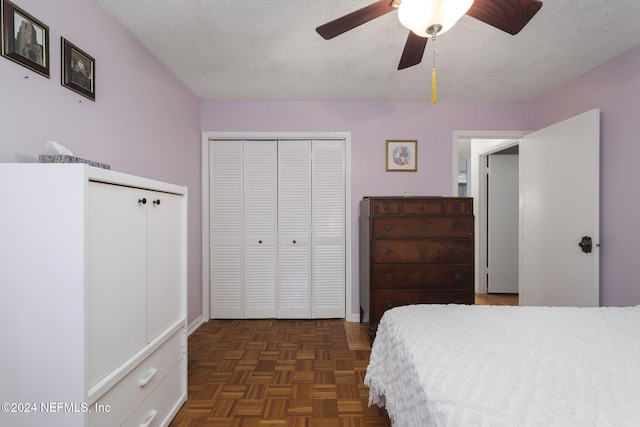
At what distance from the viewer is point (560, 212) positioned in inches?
110

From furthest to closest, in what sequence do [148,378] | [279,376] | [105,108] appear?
[279,376], [105,108], [148,378]

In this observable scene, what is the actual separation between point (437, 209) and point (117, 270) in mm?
2410

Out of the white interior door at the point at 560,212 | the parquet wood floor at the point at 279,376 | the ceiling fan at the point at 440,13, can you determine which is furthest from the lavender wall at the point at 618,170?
the parquet wood floor at the point at 279,376

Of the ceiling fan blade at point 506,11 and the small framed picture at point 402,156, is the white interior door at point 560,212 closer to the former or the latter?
the small framed picture at point 402,156

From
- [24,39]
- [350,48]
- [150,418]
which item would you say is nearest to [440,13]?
[350,48]

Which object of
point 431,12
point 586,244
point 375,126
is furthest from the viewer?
point 375,126

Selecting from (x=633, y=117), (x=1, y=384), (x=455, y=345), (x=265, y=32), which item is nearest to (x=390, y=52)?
(x=265, y=32)

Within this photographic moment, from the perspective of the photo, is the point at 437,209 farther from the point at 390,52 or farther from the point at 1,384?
the point at 1,384

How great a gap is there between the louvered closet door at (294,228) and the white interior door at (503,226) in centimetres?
281

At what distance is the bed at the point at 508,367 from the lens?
781 millimetres

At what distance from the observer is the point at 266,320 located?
3436 mm

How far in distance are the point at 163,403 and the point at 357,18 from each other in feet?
7.25

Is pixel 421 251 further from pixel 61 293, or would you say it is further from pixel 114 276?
pixel 61 293

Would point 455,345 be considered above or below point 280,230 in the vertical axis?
below
